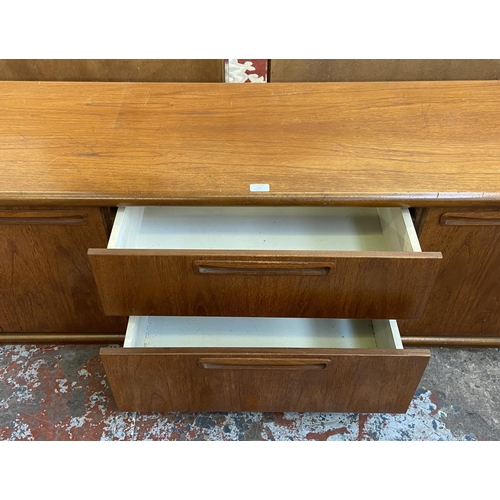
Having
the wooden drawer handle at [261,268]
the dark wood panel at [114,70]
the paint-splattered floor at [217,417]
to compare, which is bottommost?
the paint-splattered floor at [217,417]

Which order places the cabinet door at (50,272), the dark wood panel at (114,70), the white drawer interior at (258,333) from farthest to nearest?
the dark wood panel at (114,70), the white drawer interior at (258,333), the cabinet door at (50,272)

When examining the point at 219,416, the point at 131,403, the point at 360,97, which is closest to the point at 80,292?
the point at 131,403

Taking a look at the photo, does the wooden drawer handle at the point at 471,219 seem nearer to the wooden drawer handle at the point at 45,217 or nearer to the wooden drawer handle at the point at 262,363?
the wooden drawer handle at the point at 262,363

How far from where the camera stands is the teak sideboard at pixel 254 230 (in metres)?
0.77

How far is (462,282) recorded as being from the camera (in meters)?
0.93

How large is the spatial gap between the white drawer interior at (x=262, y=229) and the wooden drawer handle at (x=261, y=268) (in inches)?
7.6

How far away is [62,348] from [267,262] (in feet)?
2.09

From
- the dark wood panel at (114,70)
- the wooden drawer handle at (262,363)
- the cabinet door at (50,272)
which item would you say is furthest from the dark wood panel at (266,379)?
the dark wood panel at (114,70)

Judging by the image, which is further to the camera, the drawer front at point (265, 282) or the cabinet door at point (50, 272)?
the cabinet door at point (50, 272)

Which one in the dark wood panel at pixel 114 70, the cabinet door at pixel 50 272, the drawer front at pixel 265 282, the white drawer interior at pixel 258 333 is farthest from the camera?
the dark wood panel at pixel 114 70

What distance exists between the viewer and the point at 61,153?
0.86m

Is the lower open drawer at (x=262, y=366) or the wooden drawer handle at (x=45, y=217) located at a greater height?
the wooden drawer handle at (x=45, y=217)

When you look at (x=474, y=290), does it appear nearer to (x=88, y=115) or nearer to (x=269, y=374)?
(x=269, y=374)

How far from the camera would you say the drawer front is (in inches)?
28.5
